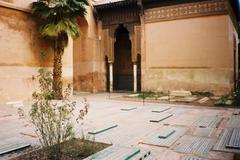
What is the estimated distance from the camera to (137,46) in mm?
15961

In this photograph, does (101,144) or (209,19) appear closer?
(101,144)

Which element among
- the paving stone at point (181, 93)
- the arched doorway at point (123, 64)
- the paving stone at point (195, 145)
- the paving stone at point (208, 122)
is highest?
the arched doorway at point (123, 64)

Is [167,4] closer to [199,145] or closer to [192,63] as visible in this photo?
[192,63]

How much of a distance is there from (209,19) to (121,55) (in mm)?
7484

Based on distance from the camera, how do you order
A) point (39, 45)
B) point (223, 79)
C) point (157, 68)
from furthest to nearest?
point (157, 68) → point (223, 79) → point (39, 45)

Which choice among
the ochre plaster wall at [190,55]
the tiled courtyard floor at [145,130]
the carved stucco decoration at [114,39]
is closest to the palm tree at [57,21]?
the tiled courtyard floor at [145,130]

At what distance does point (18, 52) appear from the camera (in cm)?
1115

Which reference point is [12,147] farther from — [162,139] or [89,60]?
[89,60]

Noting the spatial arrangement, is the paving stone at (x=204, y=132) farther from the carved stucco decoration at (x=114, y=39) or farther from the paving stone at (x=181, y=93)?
the carved stucco decoration at (x=114, y=39)

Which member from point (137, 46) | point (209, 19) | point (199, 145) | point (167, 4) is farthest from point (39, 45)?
point (199, 145)

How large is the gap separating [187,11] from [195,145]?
10.8m

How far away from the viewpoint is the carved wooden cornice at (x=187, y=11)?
43.2ft

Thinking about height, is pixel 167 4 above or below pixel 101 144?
above

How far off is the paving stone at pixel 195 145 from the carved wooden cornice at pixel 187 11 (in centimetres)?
980
